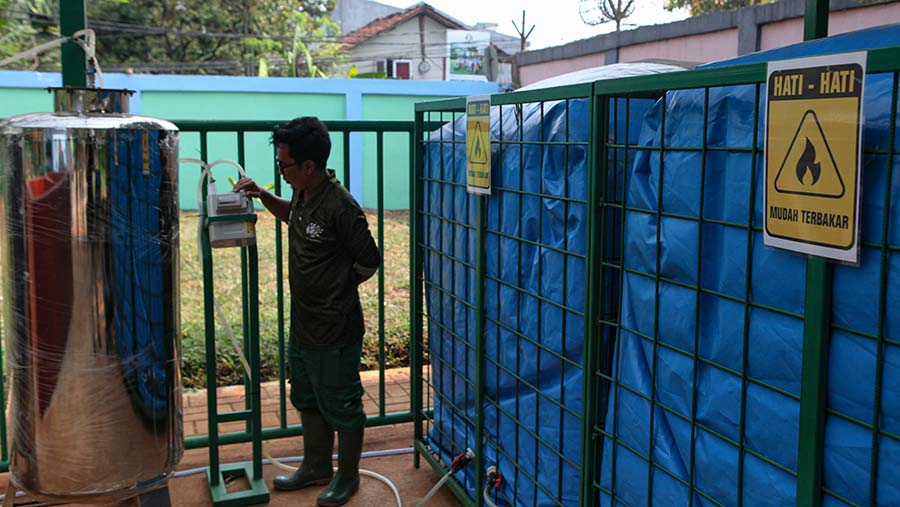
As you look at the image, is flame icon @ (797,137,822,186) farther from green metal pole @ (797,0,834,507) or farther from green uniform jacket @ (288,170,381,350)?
green uniform jacket @ (288,170,381,350)

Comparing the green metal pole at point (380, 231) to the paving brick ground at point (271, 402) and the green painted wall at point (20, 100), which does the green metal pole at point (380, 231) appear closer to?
the paving brick ground at point (271, 402)

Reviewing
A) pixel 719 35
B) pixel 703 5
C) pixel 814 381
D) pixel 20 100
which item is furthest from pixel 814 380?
pixel 703 5

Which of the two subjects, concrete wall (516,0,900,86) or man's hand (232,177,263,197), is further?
concrete wall (516,0,900,86)

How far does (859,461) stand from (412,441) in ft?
9.32

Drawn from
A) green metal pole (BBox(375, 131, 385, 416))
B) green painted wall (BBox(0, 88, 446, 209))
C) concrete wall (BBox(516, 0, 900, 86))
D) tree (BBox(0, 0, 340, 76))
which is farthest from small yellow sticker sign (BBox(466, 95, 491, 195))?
tree (BBox(0, 0, 340, 76))

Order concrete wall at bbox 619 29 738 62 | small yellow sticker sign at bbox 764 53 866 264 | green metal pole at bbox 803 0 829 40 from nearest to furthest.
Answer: small yellow sticker sign at bbox 764 53 866 264 → green metal pole at bbox 803 0 829 40 → concrete wall at bbox 619 29 738 62

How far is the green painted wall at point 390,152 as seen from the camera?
16766 millimetres

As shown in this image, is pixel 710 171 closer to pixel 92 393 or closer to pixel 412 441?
pixel 92 393

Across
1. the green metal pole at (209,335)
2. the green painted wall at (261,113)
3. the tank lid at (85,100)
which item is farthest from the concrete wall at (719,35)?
the green painted wall at (261,113)

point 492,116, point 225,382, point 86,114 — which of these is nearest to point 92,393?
point 86,114

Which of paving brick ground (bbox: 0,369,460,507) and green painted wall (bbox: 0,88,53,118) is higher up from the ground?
green painted wall (bbox: 0,88,53,118)

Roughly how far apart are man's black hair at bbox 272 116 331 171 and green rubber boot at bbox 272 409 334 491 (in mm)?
1092

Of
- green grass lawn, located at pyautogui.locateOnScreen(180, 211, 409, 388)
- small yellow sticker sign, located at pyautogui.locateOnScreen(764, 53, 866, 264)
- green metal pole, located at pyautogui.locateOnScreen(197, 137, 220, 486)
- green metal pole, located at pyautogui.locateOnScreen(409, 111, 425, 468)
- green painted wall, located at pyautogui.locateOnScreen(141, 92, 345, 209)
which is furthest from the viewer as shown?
green painted wall, located at pyautogui.locateOnScreen(141, 92, 345, 209)

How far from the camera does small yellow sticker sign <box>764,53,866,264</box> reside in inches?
54.9
